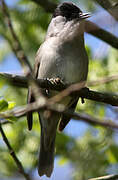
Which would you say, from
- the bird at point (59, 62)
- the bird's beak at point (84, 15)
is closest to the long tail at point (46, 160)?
the bird at point (59, 62)

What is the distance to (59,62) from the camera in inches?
211

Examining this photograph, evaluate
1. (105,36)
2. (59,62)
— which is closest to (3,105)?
(59,62)

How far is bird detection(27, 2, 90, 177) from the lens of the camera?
17.6ft

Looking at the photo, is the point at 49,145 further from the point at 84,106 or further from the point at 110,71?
the point at 110,71

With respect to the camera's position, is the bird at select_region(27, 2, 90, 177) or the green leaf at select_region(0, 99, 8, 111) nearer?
the green leaf at select_region(0, 99, 8, 111)

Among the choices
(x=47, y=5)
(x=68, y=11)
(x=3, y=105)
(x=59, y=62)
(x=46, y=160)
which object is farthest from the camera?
(x=68, y=11)

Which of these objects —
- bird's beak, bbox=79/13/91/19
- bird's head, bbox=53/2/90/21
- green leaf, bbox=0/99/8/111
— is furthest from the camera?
bird's head, bbox=53/2/90/21

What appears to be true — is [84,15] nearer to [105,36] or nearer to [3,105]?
[105,36]

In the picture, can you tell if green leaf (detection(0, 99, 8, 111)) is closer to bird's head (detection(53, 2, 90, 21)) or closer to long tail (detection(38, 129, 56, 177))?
long tail (detection(38, 129, 56, 177))

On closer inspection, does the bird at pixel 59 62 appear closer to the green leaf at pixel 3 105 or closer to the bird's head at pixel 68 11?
the bird's head at pixel 68 11

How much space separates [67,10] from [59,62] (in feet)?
3.78

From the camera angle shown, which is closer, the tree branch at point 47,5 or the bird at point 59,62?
the bird at point 59,62

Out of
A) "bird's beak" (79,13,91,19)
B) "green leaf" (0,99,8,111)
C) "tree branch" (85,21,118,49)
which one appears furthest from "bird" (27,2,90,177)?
"green leaf" (0,99,8,111)

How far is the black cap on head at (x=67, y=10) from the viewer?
19.6 feet
